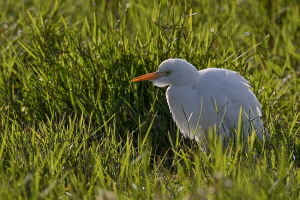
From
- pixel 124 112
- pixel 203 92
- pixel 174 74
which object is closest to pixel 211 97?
pixel 203 92

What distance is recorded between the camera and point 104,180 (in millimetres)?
3166

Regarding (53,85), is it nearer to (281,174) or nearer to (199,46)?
(199,46)

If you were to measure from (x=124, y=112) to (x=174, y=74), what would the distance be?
0.46 m

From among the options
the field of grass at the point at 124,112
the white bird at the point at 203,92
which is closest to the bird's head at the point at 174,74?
the white bird at the point at 203,92

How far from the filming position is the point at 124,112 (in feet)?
14.1

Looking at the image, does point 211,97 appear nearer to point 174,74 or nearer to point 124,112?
point 174,74

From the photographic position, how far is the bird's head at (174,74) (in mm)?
Result: 4105

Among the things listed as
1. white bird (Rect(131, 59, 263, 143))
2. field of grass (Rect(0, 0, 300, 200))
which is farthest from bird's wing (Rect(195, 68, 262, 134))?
field of grass (Rect(0, 0, 300, 200))

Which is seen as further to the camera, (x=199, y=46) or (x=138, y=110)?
(x=199, y=46)

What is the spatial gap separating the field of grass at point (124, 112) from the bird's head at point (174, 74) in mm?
244

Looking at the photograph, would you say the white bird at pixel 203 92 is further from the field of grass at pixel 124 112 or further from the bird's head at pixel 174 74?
the field of grass at pixel 124 112

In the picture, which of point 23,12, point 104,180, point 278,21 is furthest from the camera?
point 278,21

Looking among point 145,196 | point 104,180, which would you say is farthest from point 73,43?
point 145,196

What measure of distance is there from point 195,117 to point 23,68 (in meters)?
1.47
